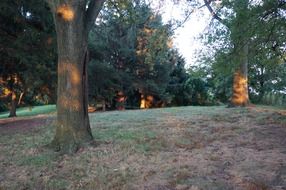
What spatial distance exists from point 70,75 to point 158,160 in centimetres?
222

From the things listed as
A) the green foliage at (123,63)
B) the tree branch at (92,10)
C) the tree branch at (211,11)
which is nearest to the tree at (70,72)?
the tree branch at (92,10)

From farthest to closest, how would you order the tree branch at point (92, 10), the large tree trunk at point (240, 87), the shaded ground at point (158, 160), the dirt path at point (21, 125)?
the large tree trunk at point (240, 87)
the dirt path at point (21, 125)
the tree branch at point (92, 10)
the shaded ground at point (158, 160)

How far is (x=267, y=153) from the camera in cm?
534

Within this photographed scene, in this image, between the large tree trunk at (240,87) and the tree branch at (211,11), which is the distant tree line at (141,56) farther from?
the large tree trunk at (240,87)

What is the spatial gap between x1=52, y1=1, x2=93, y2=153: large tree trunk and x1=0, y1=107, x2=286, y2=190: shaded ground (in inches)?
14.4

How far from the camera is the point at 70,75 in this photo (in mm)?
6051

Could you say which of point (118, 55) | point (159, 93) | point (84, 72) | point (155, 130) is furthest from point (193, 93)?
point (84, 72)

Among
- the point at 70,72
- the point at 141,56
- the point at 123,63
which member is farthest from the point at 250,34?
the point at 123,63

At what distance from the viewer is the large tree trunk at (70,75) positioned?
603 centimetres

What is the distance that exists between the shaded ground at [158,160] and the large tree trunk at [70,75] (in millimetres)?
366

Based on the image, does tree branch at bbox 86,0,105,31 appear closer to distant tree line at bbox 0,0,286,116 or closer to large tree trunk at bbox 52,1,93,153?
large tree trunk at bbox 52,1,93,153

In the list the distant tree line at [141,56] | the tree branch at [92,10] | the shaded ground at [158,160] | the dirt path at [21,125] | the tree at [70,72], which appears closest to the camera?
the shaded ground at [158,160]

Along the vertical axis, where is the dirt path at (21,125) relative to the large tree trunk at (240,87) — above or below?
below

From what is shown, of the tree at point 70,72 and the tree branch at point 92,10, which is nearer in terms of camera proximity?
the tree at point 70,72
